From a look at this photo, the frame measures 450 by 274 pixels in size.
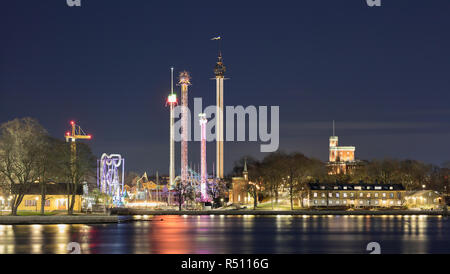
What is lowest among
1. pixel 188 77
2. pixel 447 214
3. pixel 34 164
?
pixel 447 214

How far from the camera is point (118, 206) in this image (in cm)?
15488

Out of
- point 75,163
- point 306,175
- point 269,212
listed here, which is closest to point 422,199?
point 306,175

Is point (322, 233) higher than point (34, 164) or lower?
lower

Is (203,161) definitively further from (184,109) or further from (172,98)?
(172,98)

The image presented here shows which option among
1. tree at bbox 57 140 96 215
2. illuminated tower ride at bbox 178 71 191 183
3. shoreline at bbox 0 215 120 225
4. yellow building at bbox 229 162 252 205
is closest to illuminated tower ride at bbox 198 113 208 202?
illuminated tower ride at bbox 178 71 191 183

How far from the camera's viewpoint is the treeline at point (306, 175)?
152750 mm

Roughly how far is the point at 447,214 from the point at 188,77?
64784 mm

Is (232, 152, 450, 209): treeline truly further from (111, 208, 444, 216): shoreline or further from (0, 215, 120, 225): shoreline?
(0, 215, 120, 225): shoreline

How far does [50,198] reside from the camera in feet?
341

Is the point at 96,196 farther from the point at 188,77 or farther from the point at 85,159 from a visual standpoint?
the point at 188,77

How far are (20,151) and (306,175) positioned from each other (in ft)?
312
